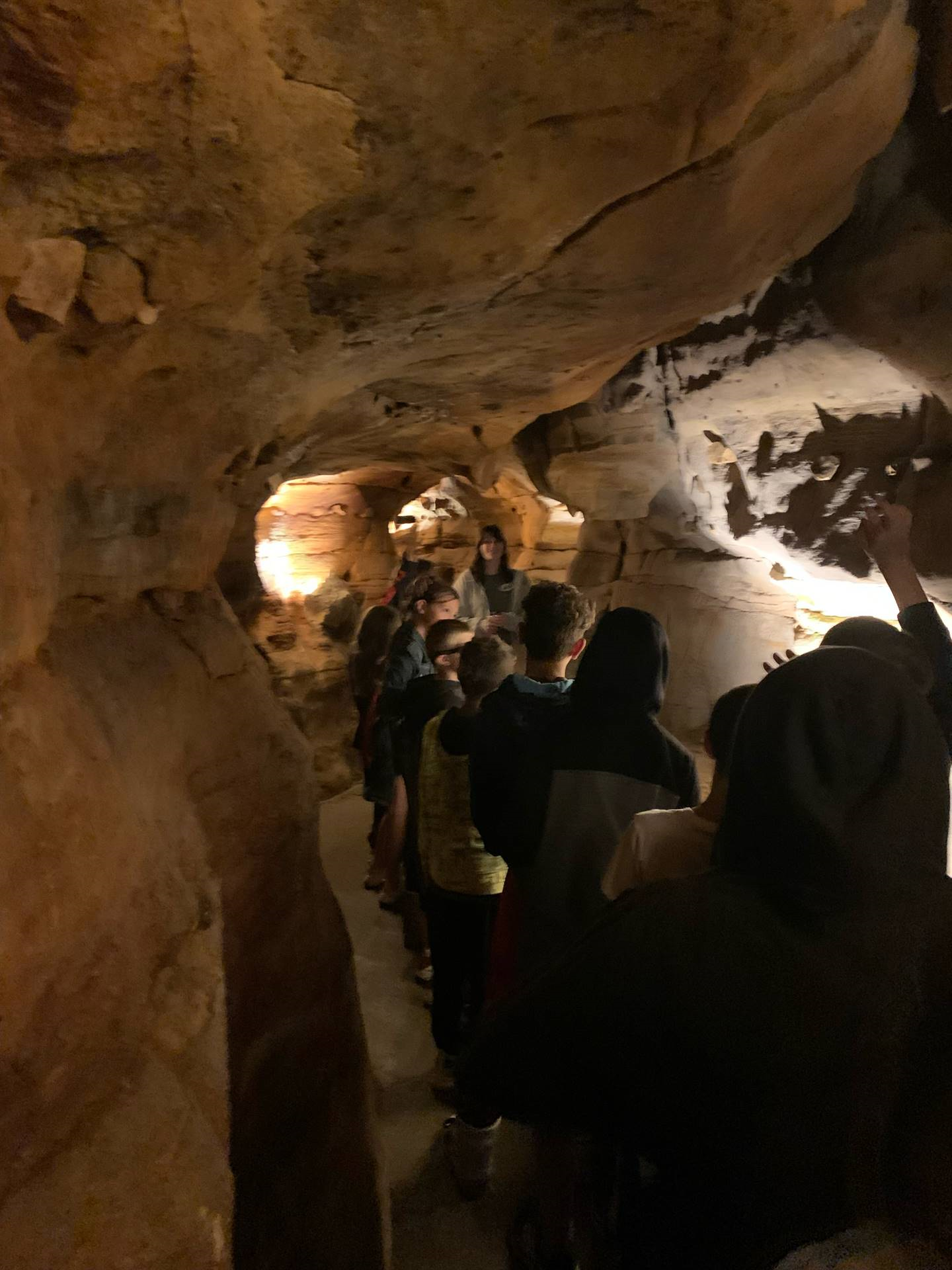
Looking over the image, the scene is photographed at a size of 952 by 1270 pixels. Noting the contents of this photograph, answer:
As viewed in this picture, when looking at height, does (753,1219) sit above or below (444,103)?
below

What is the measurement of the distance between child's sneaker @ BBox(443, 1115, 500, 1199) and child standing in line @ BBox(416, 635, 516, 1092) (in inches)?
17.6

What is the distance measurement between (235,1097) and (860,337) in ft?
12.0

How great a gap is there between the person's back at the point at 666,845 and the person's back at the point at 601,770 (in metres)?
0.30

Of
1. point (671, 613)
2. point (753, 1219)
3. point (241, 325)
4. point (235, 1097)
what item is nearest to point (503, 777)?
point (235, 1097)

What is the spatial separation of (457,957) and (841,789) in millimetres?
2023

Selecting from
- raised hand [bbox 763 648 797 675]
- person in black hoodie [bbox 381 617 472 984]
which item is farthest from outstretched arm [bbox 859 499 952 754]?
person in black hoodie [bbox 381 617 472 984]

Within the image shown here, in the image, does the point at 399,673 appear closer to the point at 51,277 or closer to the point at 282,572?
the point at 51,277

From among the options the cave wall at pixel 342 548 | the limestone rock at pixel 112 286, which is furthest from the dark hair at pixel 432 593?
the cave wall at pixel 342 548

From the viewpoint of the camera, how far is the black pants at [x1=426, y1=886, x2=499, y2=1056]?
261cm

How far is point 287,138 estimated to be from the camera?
1.30 metres

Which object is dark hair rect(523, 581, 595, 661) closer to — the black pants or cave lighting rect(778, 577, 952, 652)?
the black pants

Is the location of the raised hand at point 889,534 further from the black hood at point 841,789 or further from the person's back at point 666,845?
the black hood at point 841,789

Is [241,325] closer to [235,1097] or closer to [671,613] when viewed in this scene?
[235,1097]

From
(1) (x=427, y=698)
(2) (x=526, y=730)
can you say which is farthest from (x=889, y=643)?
(1) (x=427, y=698)
